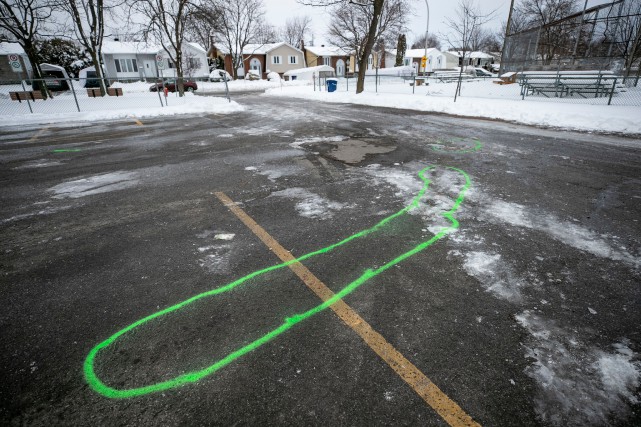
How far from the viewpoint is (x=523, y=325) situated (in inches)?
92.4

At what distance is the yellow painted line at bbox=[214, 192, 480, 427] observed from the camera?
5.77ft

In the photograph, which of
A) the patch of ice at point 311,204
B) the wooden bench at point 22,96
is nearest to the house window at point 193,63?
the wooden bench at point 22,96

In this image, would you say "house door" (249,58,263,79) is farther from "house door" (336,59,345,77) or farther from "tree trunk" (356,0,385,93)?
"tree trunk" (356,0,385,93)

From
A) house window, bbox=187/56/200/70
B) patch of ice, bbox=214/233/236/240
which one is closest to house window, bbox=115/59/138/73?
house window, bbox=187/56/200/70

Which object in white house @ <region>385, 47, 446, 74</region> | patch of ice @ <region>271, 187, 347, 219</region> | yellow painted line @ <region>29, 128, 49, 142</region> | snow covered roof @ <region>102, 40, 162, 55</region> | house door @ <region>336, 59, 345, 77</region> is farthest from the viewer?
white house @ <region>385, 47, 446, 74</region>

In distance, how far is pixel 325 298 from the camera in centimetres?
265

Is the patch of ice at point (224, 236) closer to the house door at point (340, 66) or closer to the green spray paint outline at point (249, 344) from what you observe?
the green spray paint outline at point (249, 344)

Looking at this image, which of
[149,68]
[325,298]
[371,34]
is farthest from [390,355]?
[149,68]

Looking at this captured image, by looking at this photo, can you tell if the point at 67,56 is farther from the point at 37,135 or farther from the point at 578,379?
the point at 578,379

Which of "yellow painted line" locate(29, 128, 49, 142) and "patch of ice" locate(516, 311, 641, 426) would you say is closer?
"patch of ice" locate(516, 311, 641, 426)

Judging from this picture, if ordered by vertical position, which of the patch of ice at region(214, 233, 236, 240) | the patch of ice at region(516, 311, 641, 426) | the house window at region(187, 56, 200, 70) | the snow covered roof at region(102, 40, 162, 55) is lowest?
the patch of ice at region(516, 311, 641, 426)

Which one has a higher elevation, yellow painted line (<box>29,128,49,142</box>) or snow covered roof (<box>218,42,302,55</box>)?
snow covered roof (<box>218,42,302,55</box>)

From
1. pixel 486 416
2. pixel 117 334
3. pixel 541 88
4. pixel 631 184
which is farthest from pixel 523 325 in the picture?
pixel 541 88

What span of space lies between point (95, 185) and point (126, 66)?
55717 millimetres
